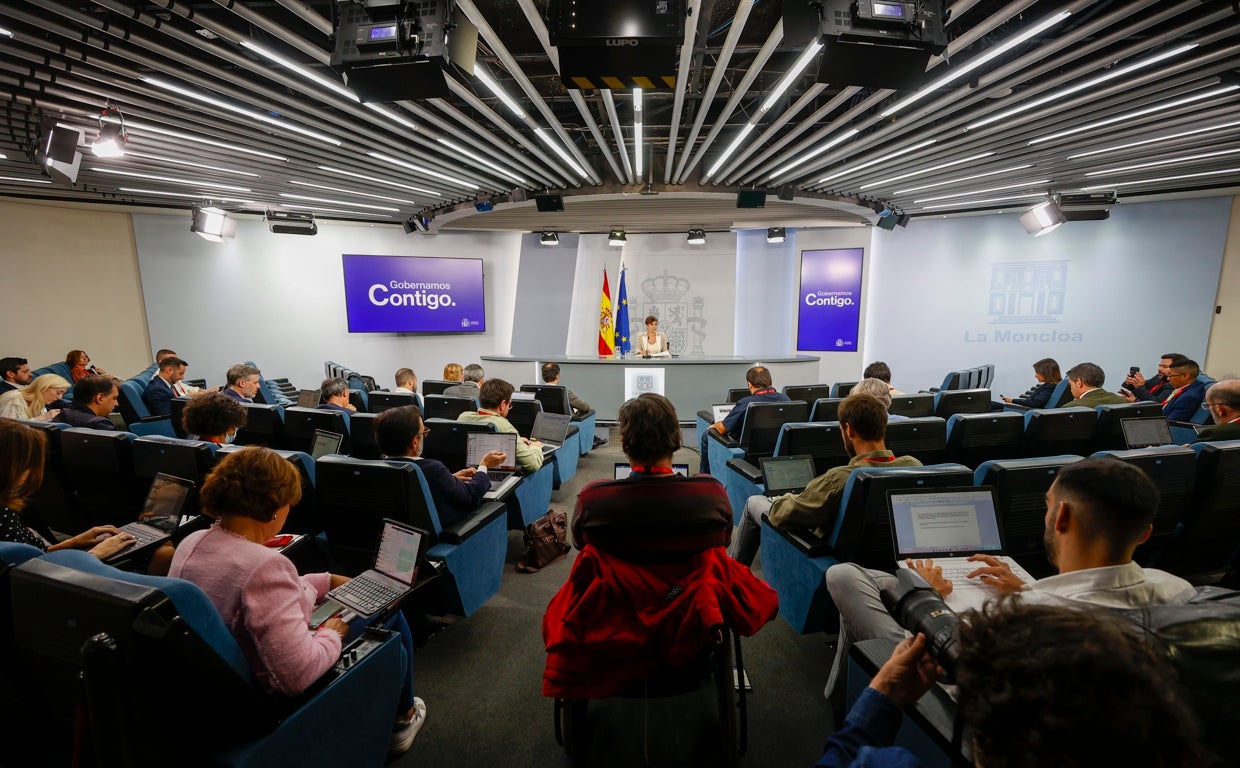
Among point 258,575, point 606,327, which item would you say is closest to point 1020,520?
point 258,575

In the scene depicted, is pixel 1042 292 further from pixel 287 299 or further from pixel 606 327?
pixel 287 299

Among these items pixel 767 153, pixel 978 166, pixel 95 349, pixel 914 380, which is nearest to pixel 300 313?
pixel 95 349

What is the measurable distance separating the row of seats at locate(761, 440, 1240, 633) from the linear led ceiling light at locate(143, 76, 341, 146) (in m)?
5.15

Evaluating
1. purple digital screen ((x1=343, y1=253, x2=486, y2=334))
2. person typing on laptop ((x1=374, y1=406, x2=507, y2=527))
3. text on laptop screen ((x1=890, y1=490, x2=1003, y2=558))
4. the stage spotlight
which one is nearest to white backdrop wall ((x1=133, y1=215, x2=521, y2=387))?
purple digital screen ((x1=343, y1=253, x2=486, y2=334))

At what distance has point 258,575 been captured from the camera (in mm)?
1271

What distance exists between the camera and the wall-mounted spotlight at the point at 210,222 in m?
7.26

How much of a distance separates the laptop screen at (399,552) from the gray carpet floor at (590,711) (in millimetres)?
713

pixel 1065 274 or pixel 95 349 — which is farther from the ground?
pixel 1065 274

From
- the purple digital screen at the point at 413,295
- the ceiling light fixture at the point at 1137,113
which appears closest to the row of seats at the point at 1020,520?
the ceiling light fixture at the point at 1137,113

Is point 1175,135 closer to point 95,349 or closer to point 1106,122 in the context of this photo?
point 1106,122

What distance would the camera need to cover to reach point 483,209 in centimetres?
797

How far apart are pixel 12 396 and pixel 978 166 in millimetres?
10107

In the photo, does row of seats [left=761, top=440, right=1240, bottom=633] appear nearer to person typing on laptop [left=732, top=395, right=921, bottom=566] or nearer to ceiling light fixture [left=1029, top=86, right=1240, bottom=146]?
person typing on laptop [left=732, top=395, right=921, bottom=566]

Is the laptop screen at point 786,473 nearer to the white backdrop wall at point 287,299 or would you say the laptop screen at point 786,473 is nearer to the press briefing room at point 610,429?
the press briefing room at point 610,429
